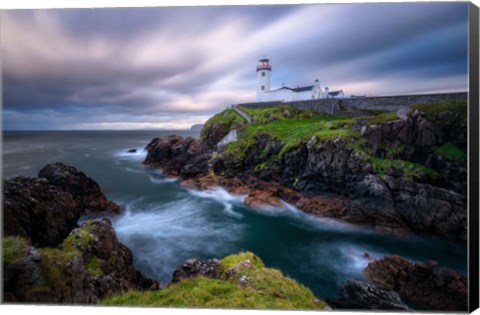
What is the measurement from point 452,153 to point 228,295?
172 inches

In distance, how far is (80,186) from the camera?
581 centimetres

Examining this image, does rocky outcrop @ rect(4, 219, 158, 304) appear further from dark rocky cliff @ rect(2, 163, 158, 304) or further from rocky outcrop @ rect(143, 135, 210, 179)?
rocky outcrop @ rect(143, 135, 210, 179)

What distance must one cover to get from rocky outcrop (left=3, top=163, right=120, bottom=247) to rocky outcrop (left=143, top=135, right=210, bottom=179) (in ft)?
9.51

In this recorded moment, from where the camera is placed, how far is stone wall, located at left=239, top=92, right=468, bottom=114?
438 centimetres

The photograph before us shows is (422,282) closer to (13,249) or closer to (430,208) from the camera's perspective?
(430,208)

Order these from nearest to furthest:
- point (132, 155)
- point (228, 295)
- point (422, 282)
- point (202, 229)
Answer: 1. point (228, 295)
2. point (422, 282)
3. point (202, 229)
4. point (132, 155)

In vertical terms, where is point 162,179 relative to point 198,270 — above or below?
above

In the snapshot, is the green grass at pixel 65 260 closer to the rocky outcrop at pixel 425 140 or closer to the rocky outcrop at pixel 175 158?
the rocky outcrop at pixel 175 158

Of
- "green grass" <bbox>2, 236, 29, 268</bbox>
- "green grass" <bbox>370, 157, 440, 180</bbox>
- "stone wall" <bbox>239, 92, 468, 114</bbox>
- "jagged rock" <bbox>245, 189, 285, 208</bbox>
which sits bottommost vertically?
"jagged rock" <bbox>245, 189, 285, 208</bbox>

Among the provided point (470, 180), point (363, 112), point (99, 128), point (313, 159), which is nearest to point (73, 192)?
point (99, 128)

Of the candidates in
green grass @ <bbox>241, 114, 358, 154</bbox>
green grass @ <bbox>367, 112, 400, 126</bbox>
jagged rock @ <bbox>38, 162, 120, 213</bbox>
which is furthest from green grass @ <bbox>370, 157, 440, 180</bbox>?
jagged rock @ <bbox>38, 162, 120, 213</bbox>

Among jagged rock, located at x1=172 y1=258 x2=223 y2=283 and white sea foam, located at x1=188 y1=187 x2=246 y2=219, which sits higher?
white sea foam, located at x1=188 y1=187 x2=246 y2=219

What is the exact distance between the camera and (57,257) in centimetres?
364

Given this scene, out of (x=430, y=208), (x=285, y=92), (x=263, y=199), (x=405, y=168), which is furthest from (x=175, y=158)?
(x=430, y=208)
